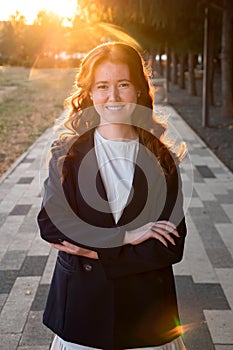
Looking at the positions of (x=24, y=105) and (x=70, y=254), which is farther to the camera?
(x=24, y=105)

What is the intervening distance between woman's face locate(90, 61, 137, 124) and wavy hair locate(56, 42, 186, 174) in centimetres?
2

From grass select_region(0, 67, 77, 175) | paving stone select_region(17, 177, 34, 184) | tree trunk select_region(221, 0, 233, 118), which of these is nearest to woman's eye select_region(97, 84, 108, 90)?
paving stone select_region(17, 177, 34, 184)

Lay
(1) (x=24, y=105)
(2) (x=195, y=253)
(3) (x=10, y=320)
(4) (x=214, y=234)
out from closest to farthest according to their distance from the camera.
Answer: (3) (x=10, y=320), (2) (x=195, y=253), (4) (x=214, y=234), (1) (x=24, y=105)

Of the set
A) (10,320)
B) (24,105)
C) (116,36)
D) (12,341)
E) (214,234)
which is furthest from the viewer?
(24,105)

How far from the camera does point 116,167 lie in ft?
6.97

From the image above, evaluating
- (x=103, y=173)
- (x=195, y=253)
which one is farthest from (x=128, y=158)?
(x=195, y=253)

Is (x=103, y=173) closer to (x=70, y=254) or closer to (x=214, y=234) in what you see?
(x=70, y=254)

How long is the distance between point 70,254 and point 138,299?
32 centimetres

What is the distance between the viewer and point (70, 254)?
2.13 m

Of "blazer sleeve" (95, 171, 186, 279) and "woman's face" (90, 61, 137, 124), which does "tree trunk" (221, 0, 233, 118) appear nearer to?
"woman's face" (90, 61, 137, 124)

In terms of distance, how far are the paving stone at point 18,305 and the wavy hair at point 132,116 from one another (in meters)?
1.97

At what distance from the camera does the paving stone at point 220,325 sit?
11.6ft

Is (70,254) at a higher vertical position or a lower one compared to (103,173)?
lower

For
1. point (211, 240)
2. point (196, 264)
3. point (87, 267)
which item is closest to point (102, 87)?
point (87, 267)
